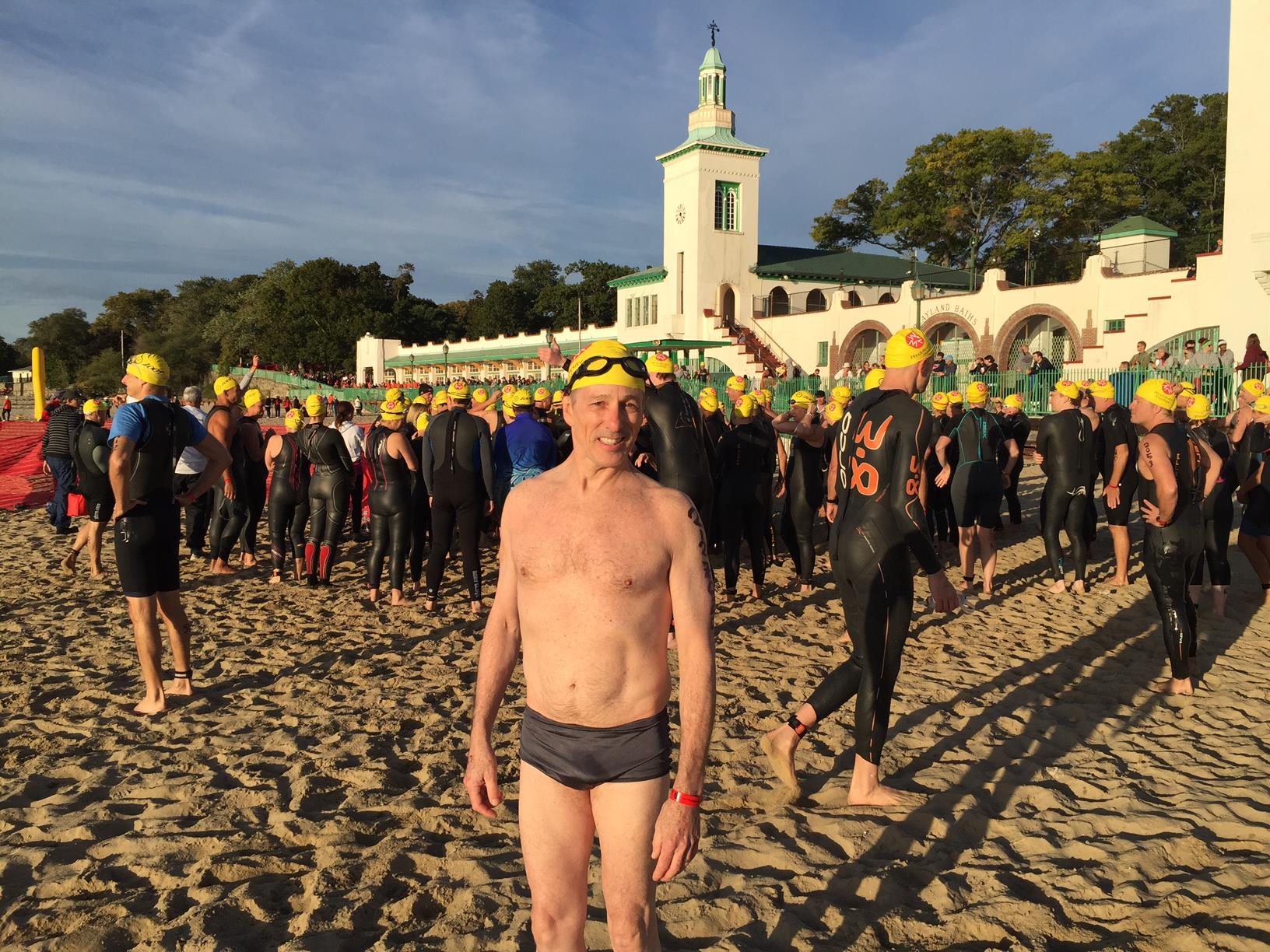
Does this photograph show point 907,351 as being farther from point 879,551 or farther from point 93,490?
point 93,490

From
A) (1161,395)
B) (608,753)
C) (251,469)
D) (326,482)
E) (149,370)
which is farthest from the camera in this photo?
(251,469)

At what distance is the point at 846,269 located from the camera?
4784 cm

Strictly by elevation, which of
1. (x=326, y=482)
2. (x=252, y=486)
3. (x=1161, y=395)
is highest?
(x=1161, y=395)

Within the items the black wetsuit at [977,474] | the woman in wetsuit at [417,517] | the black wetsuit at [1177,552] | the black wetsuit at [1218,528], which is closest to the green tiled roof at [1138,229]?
the black wetsuit at [977,474]

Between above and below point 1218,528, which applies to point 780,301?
above

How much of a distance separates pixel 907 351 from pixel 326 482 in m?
6.13

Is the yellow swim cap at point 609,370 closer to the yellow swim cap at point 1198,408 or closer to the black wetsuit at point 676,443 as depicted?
the black wetsuit at point 676,443

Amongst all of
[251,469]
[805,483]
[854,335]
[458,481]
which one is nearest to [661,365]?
[458,481]

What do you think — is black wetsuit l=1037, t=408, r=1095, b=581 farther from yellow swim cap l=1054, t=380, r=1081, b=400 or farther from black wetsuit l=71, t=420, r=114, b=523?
black wetsuit l=71, t=420, r=114, b=523

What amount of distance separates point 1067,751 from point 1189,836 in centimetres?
111

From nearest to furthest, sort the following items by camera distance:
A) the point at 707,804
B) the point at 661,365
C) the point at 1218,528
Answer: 1. the point at 707,804
2. the point at 661,365
3. the point at 1218,528

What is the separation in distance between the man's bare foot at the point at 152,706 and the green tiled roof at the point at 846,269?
44.4 metres

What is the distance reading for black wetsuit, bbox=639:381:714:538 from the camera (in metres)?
6.50

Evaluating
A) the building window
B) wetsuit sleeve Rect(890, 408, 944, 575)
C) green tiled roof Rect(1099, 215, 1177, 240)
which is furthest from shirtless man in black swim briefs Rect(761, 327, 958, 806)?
the building window
